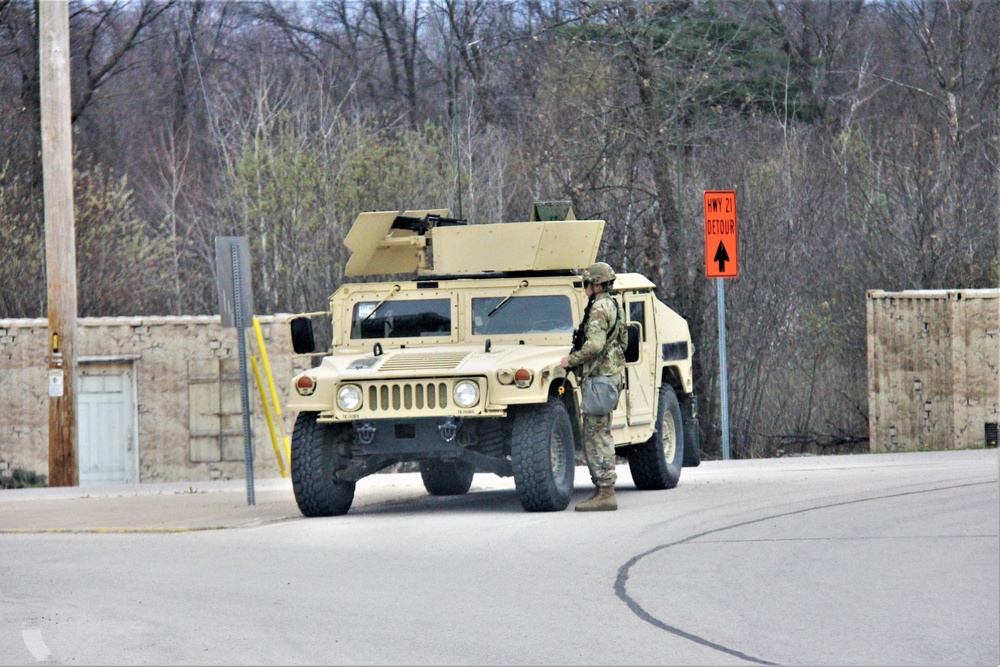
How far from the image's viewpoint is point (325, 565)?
981 centimetres

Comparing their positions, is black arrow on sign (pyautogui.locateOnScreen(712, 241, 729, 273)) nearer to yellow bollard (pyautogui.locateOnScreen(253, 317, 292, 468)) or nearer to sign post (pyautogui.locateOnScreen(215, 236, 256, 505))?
yellow bollard (pyautogui.locateOnScreen(253, 317, 292, 468))

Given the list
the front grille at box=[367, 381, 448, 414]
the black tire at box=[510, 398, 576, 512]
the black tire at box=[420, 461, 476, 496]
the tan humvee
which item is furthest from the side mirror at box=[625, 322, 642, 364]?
the black tire at box=[420, 461, 476, 496]

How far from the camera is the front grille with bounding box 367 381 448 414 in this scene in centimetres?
1181

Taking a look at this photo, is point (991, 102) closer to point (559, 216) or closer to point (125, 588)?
point (559, 216)

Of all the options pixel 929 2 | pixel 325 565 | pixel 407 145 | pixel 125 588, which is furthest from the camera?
pixel 929 2

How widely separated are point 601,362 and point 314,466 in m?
2.38

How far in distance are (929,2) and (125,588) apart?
2820 cm

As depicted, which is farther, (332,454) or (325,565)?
(332,454)

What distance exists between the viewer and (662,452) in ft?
45.8

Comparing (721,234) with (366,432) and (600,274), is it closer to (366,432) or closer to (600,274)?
(600,274)

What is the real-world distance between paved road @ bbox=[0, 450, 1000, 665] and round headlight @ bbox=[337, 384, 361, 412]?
91cm

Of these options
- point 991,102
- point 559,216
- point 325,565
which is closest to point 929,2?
point 991,102

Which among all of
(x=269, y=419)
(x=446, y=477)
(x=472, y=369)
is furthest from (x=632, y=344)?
(x=269, y=419)

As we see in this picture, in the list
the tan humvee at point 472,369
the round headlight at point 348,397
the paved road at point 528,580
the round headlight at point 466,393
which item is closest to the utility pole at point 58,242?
the paved road at point 528,580
